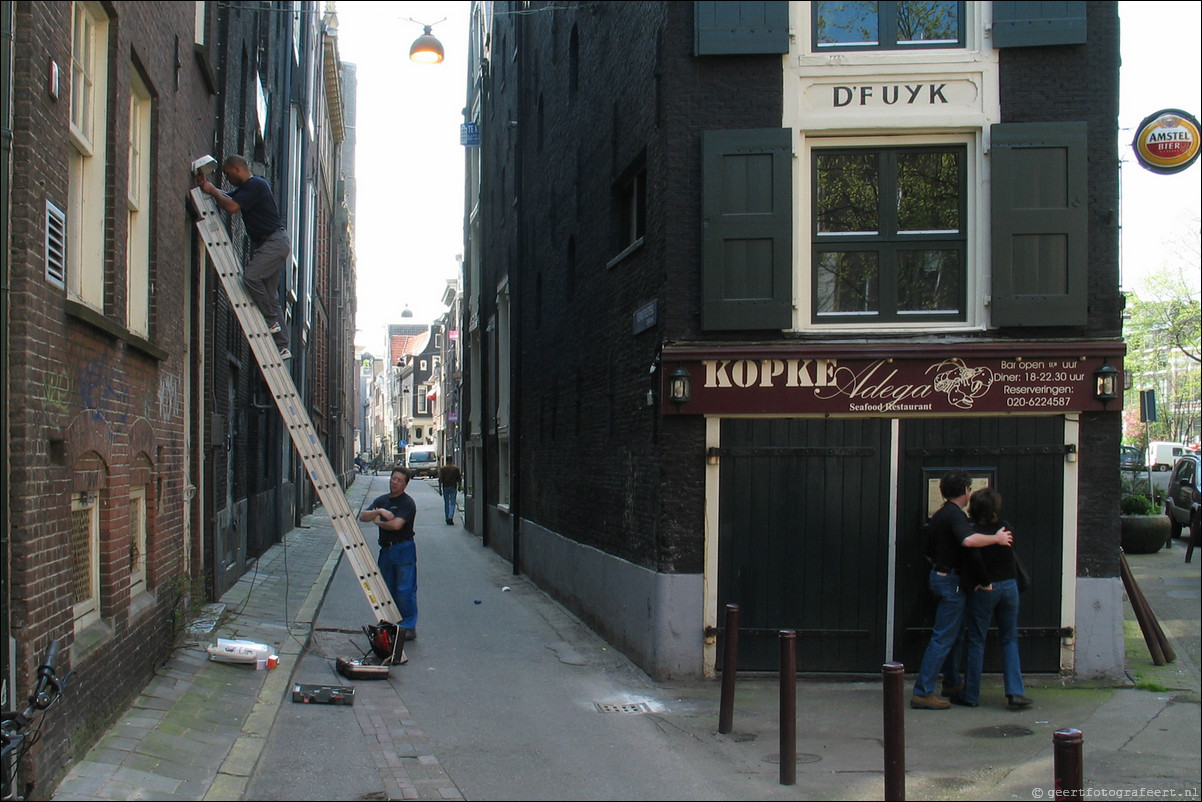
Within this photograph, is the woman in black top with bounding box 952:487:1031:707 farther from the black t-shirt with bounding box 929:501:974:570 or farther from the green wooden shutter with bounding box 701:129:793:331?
the green wooden shutter with bounding box 701:129:793:331

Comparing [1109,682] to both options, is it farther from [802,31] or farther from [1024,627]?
[802,31]

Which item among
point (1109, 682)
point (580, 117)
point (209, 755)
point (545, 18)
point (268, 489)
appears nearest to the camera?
point (209, 755)

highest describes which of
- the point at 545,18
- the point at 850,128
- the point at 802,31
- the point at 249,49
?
the point at 545,18

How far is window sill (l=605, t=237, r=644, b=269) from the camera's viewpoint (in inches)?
411

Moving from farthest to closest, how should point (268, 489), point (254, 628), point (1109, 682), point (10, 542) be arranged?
1. point (268, 489)
2. point (254, 628)
3. point (1109, 682)
4. point (10, 542)

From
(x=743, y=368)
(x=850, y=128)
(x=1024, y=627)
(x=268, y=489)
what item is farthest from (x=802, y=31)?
(x=268, y=489)

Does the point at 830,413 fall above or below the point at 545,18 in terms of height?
below

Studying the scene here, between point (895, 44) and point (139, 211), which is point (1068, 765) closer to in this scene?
point (895, 44)

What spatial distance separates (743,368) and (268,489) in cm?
1156

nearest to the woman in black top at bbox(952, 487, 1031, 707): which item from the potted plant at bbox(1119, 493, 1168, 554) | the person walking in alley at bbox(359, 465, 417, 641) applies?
the person walking in alley at bbox(359, 465, 417, 641)

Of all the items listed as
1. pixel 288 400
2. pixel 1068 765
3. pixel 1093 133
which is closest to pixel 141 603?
pixel 288 400

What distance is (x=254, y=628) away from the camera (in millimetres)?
10594

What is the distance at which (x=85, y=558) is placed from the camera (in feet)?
22.1

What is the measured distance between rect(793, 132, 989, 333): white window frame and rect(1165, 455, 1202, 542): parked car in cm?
1284
